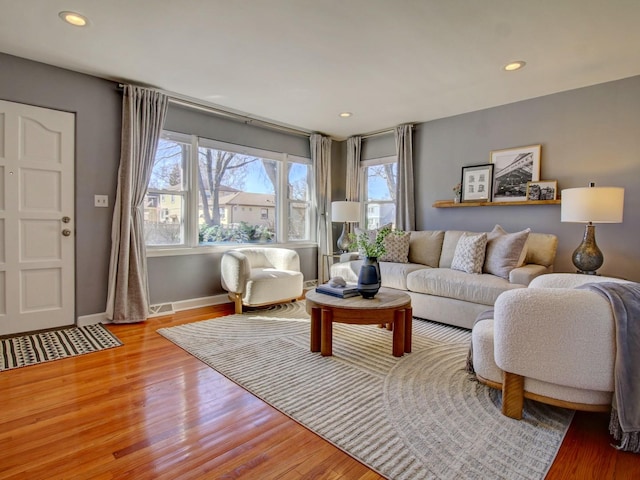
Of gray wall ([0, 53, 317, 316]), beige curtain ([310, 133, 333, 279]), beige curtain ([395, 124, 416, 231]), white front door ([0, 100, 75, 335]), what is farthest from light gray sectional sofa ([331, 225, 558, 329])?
white front door ([0, 100, 75, 335])

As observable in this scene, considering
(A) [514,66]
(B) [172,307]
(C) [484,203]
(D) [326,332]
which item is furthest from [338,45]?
(B) [172,307]

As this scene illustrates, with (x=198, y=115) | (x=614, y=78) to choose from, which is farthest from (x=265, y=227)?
(x=614, y=78)

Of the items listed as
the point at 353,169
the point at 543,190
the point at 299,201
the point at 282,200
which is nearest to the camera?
the point at 543,190

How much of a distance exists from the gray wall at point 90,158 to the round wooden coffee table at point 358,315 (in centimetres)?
216

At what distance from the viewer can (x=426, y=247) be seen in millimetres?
4109

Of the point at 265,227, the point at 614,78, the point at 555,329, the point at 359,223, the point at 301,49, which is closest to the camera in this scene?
the point at 555,329

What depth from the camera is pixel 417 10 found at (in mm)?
2152

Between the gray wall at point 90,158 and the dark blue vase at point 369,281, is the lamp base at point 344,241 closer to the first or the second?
the dark blue vase at point 369,281

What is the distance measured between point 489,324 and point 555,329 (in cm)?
42

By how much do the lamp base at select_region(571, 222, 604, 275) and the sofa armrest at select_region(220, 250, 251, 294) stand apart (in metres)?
3.09

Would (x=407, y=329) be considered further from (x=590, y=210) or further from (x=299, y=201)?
(x=299, y=201)

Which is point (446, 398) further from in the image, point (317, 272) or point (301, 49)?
point (317, 272)

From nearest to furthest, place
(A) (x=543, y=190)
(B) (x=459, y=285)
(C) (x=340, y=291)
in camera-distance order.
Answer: (C) (x=340, y=291), (B) (x=459, y=285), (A) (x=543, y=190)

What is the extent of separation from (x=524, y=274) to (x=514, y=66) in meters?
1.75
